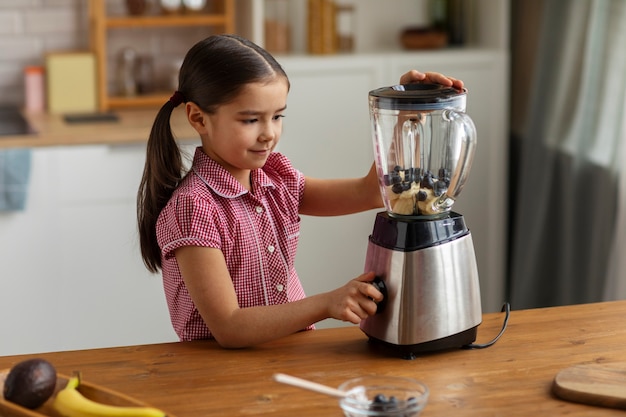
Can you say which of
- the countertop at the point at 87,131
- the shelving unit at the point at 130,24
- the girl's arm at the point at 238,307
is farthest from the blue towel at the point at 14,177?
the girl's arm at the point at 238,307

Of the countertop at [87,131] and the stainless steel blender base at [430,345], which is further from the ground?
the countertop at [87,131]

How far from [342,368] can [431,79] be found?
558 millimetres

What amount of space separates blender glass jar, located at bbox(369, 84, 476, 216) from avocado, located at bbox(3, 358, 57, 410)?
63 centimetres

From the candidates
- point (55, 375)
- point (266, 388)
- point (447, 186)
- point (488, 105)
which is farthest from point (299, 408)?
point (488, 105)

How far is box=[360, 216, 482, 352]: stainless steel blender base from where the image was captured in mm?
1580

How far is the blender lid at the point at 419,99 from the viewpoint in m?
1.61

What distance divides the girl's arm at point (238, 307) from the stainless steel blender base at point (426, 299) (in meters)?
0.03

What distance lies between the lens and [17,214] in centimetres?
317

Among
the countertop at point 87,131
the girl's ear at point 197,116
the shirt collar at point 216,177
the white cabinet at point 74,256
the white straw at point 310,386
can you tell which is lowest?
the white cabinet at point 74,256

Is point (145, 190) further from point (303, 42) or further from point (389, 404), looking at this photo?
point (303, 42)

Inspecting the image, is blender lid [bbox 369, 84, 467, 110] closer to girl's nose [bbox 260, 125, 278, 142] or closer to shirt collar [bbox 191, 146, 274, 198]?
girl's nose [bbox 260, 125, 278, 142]

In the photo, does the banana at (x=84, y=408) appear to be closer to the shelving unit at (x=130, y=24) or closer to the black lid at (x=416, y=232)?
the black lid at (x=416, y=232)

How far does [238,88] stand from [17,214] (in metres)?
1.70

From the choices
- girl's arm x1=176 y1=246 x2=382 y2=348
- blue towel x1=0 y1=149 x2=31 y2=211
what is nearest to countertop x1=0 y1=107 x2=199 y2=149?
blue towel x1=0 y1=149 x2=31 y2=211
